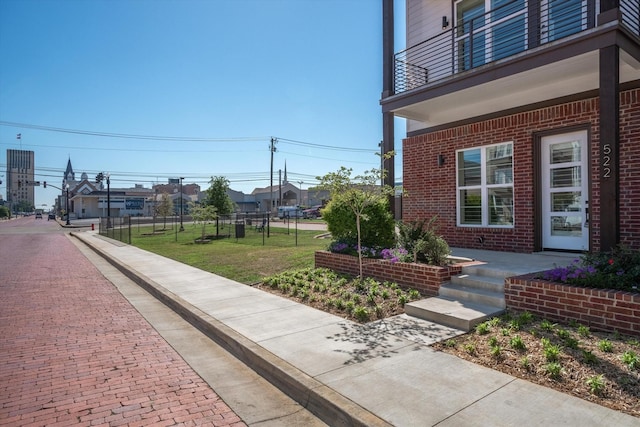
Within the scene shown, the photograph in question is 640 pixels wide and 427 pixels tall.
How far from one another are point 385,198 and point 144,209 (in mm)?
92107

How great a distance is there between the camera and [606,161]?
582 cm

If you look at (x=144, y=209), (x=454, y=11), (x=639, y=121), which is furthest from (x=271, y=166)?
(x=144, y=209)

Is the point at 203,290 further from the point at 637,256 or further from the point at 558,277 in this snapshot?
the point at 637,256

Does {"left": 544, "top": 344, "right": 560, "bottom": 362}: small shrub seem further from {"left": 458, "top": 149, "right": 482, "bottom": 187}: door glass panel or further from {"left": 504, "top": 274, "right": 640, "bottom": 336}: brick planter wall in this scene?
{"left": 458, "top": 149, "right": 482, "bottom": 187}: door glass panel

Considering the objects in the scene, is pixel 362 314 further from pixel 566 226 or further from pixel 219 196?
pixel 219 196

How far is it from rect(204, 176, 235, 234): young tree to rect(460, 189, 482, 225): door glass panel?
1822cm

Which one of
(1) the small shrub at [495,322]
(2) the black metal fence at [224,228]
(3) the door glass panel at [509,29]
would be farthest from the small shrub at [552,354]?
(2) the black metal fence at [224,228]

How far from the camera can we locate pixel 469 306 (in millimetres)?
5703

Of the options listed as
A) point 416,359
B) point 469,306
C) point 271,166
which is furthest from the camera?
point 271,166

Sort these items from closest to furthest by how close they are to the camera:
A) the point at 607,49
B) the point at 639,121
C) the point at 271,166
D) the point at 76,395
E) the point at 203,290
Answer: the point at 76,395, the point at 607,49, the point at 639,121, the point at 203,290, the point at 271,166

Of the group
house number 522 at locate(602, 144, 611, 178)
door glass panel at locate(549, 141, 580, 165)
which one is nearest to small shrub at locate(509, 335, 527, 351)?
house number 522 at locate(602, 144, 611, 178)

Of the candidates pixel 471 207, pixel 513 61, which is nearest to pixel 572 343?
pixel 513 61

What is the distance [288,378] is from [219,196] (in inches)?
902

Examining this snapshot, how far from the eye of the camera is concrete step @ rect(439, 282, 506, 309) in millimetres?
5695
